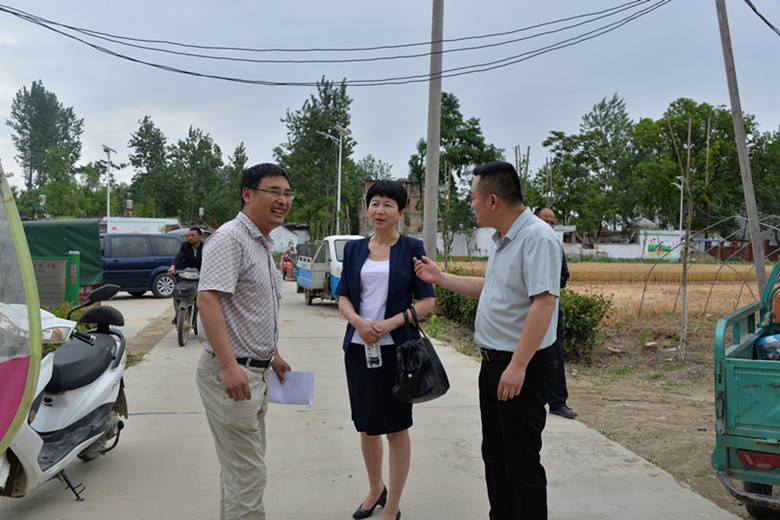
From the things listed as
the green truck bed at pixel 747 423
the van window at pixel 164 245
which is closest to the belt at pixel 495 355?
the green truck bed at pixel 747 423

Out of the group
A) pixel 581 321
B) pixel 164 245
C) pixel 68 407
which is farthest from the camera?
pixel 164 245

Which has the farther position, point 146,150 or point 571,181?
point 146,150

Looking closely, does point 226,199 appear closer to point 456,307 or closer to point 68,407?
point 456,307

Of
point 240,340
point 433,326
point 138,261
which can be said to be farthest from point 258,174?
point 138,261

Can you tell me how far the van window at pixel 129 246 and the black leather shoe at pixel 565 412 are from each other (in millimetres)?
13292

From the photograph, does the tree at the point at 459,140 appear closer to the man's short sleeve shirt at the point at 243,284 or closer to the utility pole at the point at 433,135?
the utility pole at the point at 433,135

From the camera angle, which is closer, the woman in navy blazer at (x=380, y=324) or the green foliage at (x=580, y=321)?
the woman in navy blazer at (x=380, y=324)

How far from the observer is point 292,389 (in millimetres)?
2982

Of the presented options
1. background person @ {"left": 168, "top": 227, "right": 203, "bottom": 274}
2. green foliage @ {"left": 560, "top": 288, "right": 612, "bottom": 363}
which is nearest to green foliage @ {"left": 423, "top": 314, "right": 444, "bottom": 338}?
green foliage @ {"left": 560, "top": 288, "right": 612, "bottom": 363}

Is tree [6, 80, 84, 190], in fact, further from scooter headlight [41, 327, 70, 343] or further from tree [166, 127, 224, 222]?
scooter headlight [41, 327, 70, 343]

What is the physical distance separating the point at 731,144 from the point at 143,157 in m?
57.3

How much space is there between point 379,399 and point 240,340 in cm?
87

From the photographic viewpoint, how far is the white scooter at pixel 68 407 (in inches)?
110

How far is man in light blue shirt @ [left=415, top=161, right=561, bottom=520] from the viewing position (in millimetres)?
2469
